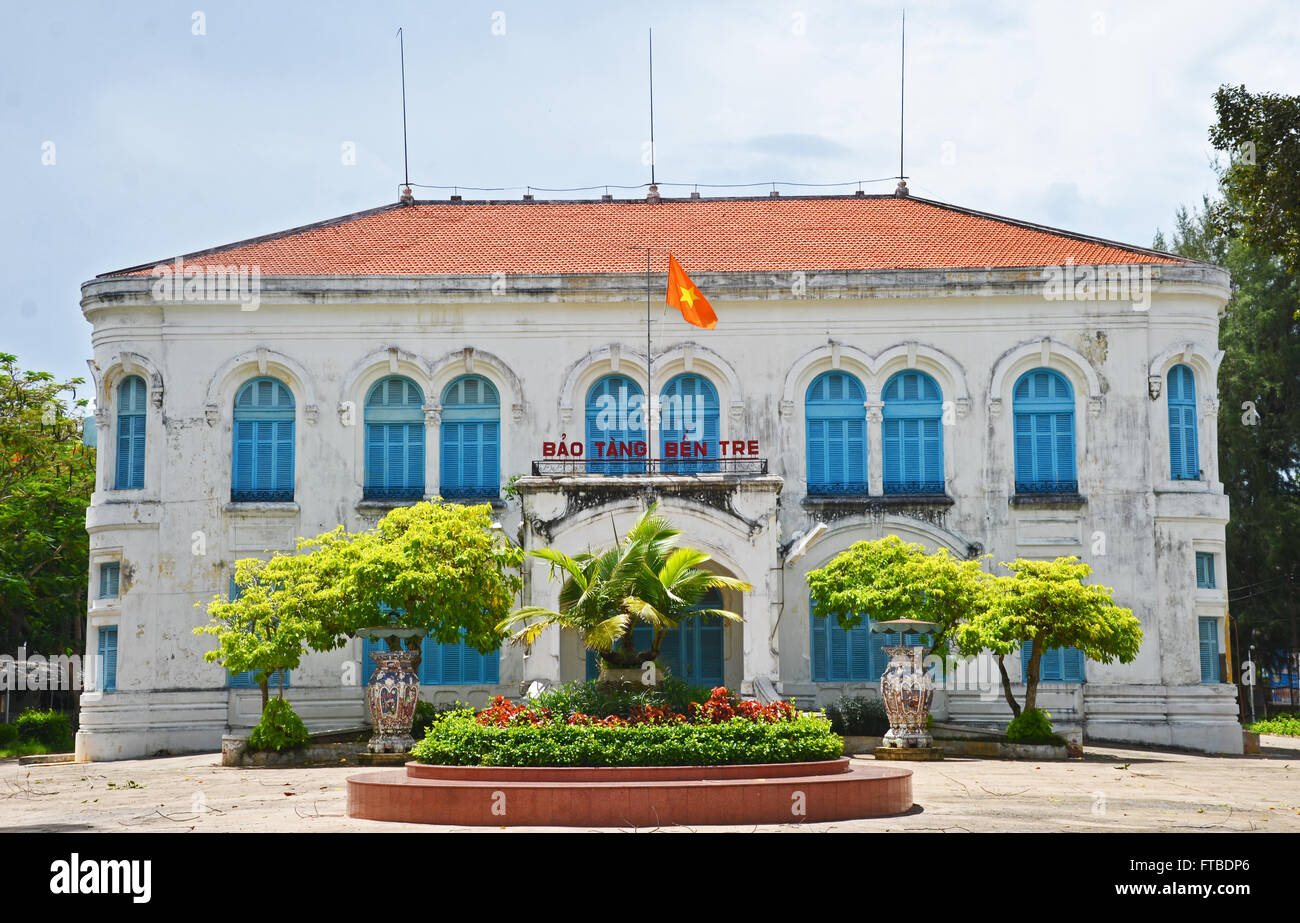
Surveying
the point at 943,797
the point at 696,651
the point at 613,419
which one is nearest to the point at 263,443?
the point at 613,419

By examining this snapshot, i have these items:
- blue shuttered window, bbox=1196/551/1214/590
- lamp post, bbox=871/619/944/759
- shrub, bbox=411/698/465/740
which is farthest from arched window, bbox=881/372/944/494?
shrub, bbox=411/698/465/740

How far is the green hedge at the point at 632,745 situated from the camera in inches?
602

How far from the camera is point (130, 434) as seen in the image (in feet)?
96.5

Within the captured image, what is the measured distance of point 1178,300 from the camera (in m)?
29.1

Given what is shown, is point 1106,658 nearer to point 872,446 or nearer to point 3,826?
point 872,446

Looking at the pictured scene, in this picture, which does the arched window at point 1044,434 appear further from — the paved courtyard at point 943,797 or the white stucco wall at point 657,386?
the paved courtyard at point 943,797

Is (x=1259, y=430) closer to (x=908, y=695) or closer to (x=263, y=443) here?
(x=908, y=695)

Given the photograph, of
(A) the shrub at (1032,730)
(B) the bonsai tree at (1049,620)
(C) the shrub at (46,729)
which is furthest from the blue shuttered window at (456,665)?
(A) the shrub at (1032,730)

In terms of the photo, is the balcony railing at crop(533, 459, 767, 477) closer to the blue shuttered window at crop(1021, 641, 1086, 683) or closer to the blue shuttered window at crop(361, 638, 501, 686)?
the blue shuttered window at crop(361, 638, 501, 686)

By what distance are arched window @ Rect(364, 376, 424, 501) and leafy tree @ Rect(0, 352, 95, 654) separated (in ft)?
30.8

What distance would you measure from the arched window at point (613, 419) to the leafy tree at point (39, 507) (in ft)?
45.2

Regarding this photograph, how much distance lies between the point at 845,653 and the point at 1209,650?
23.9 ft

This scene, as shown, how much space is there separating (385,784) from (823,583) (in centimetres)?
1267

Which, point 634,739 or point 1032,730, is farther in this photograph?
point 1032,730
